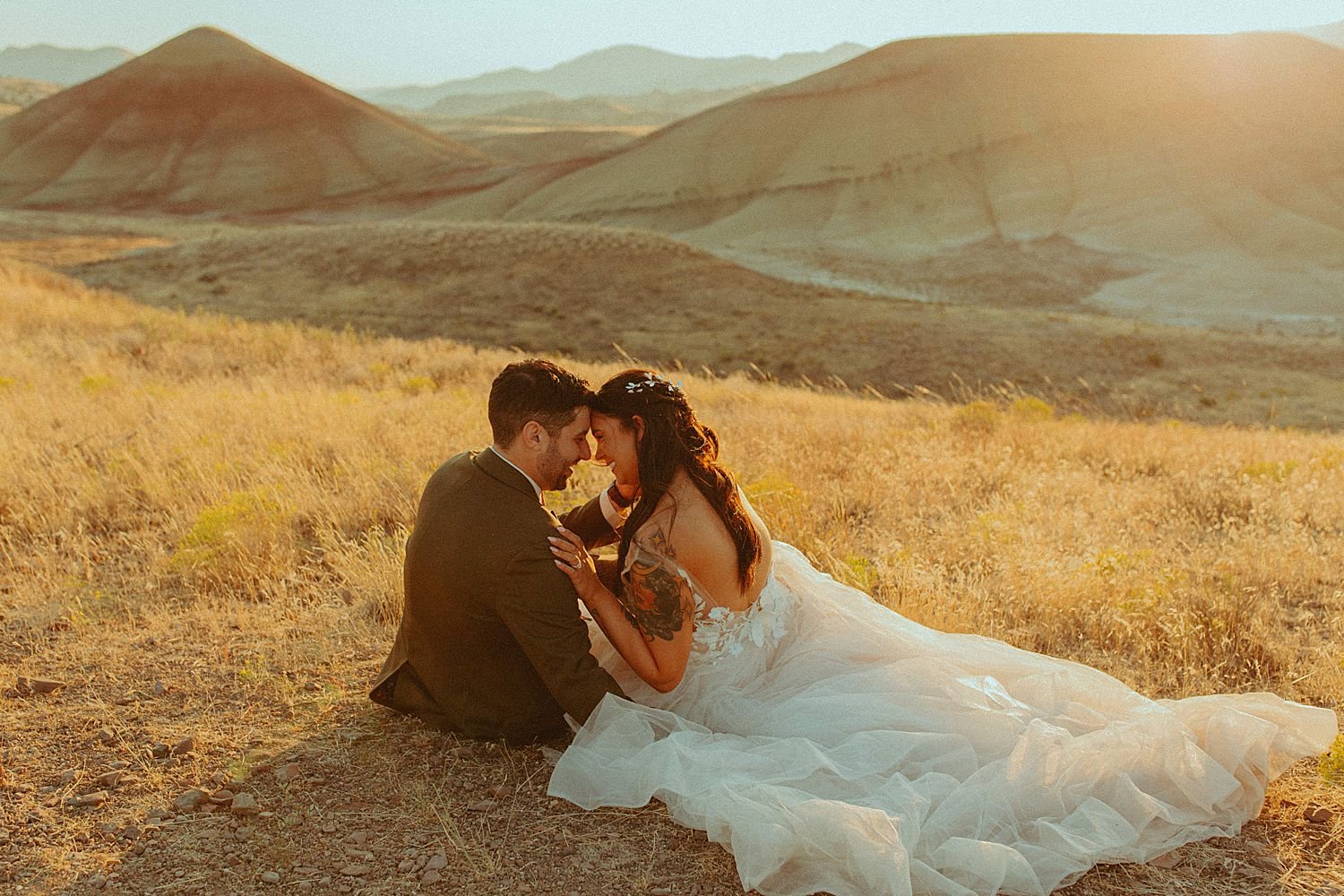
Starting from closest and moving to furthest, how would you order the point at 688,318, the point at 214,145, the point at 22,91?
the point at 688,318, the point at 214,145, the point at 22,91

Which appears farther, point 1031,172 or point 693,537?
point 1031,172

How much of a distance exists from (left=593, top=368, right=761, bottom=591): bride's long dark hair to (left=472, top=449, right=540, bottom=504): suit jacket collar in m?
0.38

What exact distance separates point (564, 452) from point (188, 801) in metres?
1.85

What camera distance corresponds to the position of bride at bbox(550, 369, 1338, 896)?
313 cm

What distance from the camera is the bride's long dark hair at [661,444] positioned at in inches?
144

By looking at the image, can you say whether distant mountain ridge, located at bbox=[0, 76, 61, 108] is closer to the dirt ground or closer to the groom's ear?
the dirt ground

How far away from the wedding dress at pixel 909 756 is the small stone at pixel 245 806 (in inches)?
42.9

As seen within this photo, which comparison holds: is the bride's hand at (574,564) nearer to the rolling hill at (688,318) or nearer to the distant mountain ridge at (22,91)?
the rolling hill at (688,318)

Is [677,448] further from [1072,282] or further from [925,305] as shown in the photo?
[1072,282]

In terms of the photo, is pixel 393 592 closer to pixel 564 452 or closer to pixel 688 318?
pixel 564 452

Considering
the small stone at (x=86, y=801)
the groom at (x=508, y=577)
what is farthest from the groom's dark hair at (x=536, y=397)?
the small stone at (x=86, y=801)

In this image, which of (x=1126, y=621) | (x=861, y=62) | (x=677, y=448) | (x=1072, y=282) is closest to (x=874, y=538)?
(x=1126, y=621)

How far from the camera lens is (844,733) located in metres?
3.64

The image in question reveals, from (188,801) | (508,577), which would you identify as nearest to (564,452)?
(508,577)
